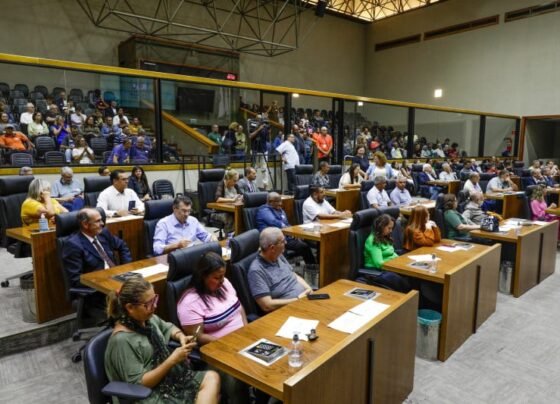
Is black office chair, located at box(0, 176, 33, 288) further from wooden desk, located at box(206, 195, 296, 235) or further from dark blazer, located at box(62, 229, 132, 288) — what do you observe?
wooden desk, located at box(206, 195, 296, 235)

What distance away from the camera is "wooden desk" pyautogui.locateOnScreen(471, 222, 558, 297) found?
181 inches

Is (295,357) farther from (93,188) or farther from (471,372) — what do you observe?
(93,188)

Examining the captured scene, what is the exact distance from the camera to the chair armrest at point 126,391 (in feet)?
5.69

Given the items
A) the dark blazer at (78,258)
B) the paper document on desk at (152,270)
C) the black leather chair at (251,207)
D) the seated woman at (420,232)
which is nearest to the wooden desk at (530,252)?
the seated woman at (420,232)

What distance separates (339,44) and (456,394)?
17790 mm

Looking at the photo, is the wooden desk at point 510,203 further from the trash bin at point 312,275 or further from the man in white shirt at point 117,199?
the man in white shirt at point 117,199

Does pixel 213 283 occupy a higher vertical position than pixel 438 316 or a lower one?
higher

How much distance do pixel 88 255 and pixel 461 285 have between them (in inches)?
116

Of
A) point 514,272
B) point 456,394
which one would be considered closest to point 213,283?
point 456,394

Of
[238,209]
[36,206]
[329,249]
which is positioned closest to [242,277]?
[329,249]

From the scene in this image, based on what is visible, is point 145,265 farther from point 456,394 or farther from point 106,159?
point 106,159

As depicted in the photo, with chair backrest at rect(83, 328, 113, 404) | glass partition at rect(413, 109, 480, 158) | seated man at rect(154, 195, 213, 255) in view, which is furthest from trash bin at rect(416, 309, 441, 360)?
glass partition at rect(413, 109, 480, 158)

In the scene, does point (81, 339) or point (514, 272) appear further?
point (514, 272)

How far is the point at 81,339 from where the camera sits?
3320 mm
